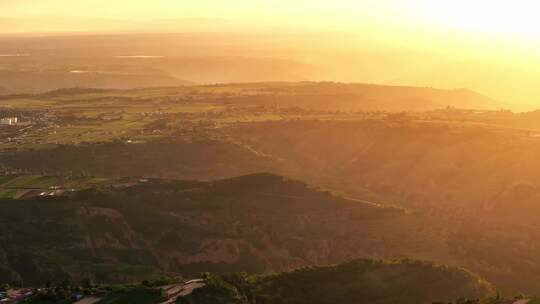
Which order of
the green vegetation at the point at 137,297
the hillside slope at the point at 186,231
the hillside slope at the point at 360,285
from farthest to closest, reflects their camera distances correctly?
the hillside slope at the point at 186,231
the hillside slope at the point at 360,285
the green vegetation at the point at 137,297

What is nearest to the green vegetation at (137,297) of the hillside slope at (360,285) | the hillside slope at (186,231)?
the hillside slope at (360,285)

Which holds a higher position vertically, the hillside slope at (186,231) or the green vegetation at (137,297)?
the green vegetation at (137,297)

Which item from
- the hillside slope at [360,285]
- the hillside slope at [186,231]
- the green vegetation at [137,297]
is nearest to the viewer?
the green vegetation at [137,297]

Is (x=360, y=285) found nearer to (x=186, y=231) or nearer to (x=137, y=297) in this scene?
(x=137, y=297)

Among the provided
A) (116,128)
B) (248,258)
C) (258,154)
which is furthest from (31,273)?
(116,128)

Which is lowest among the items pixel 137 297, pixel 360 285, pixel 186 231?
pixel 186 231

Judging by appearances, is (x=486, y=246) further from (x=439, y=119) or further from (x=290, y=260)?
(x=439, y=119)

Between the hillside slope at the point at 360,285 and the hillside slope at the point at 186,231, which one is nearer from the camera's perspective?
the hillside slope at the point at 360,285

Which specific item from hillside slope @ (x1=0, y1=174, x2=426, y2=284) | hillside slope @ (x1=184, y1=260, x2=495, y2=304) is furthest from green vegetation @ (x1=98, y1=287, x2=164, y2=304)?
hillside slope @ (x1=0, y1=174, x2=426, y2=284)

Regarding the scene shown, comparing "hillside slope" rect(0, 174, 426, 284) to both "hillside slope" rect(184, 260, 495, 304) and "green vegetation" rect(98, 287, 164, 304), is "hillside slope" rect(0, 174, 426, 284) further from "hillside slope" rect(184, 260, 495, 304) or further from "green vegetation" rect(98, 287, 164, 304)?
"hillside slope" rect(184, 260, 495, 304)

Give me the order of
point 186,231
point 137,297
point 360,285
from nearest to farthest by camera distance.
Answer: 1. point 137,297
2. point 360,285
3. point 186,231

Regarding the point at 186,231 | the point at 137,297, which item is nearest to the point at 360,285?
the point at 137,297

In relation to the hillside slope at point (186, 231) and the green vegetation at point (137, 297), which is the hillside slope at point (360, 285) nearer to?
the green vegetation at point (137, 297)
